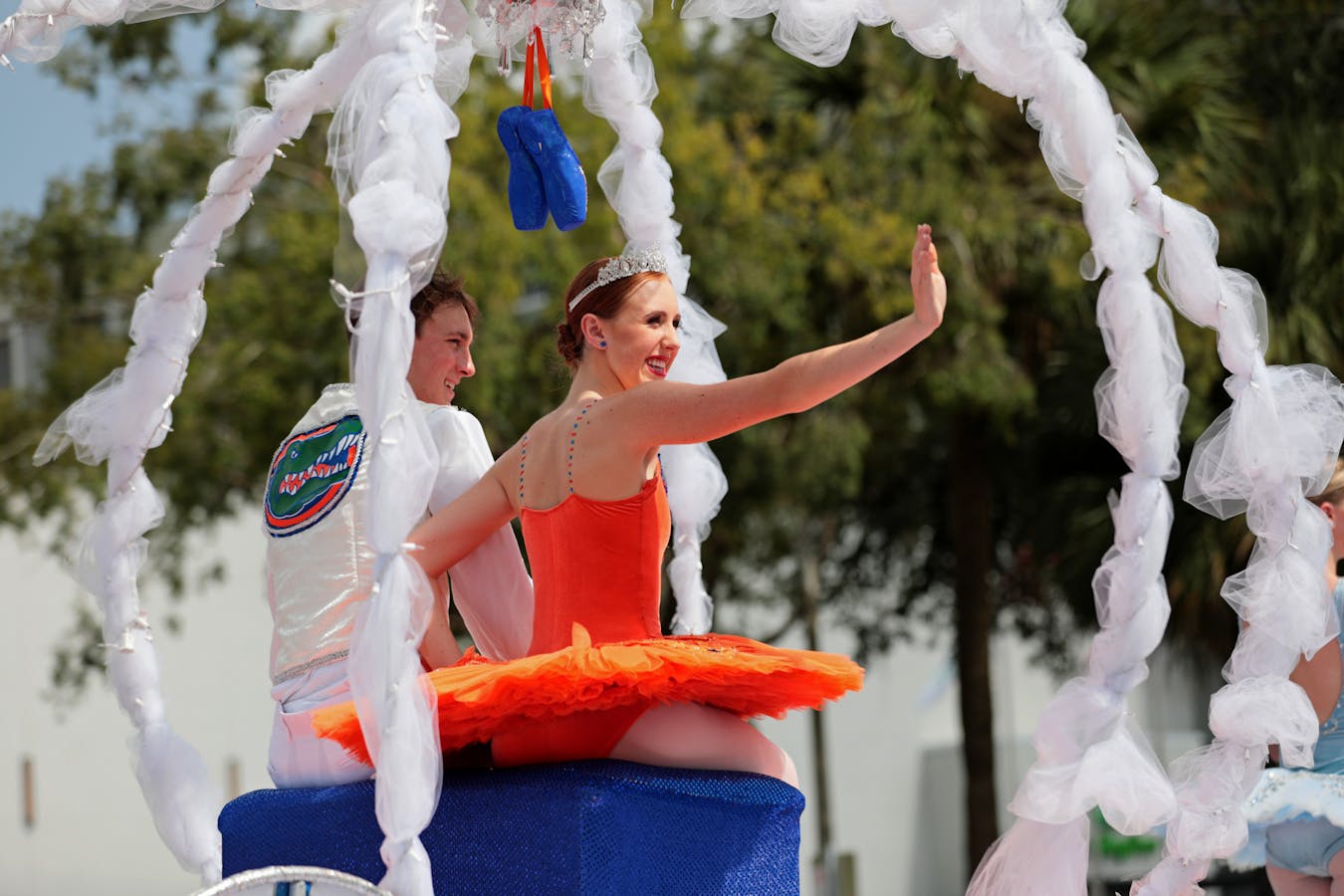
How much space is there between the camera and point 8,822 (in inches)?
549

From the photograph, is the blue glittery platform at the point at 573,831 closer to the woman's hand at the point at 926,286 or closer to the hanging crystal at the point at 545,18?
the woman's hand at the point at 926,286

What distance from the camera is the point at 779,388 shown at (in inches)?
123

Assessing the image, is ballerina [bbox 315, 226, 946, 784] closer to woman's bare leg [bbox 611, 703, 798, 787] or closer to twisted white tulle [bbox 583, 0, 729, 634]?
woman's bare leg [bbox 611, 703, 798, 787]

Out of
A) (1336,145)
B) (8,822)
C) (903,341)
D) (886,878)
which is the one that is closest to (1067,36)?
(903,341)

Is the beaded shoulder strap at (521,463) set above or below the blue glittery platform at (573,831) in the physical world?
above

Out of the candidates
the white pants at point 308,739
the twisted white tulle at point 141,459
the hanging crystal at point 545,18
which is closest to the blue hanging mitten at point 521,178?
the hanging crystal at point 545,18

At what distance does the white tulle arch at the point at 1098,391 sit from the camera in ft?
9.64

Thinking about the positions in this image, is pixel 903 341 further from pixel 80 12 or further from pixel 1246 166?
pixel 1246 166

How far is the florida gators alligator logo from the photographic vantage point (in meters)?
3.89

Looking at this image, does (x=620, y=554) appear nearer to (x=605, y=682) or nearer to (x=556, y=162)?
(x=605, y=682)

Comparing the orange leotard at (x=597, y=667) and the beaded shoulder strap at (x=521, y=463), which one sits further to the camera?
the beaded shoulder strap at (x=521, y=463)

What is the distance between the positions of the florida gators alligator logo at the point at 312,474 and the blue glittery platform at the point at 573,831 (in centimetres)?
68

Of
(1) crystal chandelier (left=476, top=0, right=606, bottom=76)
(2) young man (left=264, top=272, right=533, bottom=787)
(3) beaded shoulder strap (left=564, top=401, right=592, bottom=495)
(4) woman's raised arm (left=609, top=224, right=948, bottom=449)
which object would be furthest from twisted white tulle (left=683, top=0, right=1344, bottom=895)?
(2) young man (left=264, top=272, right=533, bottom=787)

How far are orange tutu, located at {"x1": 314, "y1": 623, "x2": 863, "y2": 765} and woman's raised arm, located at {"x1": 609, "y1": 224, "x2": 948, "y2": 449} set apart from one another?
0.40 m
